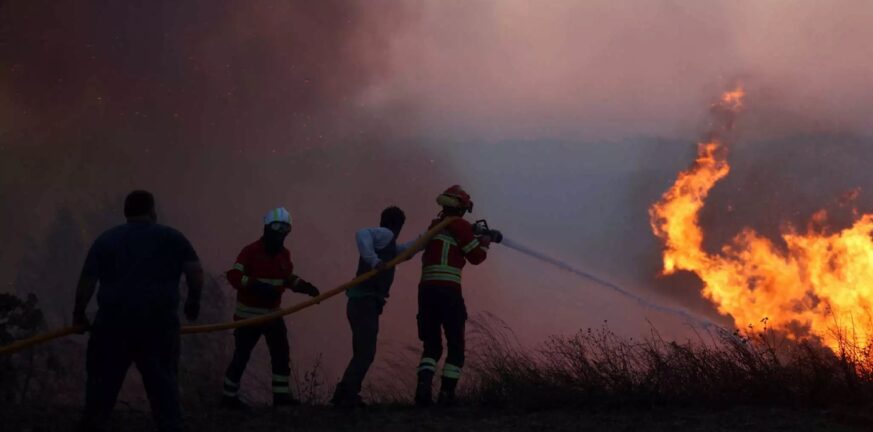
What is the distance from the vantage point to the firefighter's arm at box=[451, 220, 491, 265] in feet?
28.1

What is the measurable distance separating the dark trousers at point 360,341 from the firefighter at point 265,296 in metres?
0.56

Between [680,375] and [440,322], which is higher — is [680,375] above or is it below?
below

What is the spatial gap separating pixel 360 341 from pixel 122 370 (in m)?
2.59

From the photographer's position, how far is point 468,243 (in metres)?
8.59

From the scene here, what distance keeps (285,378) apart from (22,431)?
2.35 metres

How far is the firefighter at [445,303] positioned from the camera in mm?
8414

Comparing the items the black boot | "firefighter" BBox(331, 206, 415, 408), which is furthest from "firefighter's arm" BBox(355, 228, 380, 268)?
the black boot

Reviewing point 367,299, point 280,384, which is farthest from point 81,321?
point 367,299

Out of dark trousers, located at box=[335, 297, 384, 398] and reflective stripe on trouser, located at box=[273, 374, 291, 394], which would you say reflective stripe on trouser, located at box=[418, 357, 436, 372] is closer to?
dark trousers, located at box=[335, 297, 384, 398]

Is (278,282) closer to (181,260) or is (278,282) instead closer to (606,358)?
(181,260)

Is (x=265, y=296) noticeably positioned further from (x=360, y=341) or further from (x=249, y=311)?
(x=360, y=341)

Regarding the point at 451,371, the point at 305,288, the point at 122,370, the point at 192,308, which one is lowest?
the point at 122,370

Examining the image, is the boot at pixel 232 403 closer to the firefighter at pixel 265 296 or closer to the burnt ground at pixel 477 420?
the firefighter at pixel 265 296

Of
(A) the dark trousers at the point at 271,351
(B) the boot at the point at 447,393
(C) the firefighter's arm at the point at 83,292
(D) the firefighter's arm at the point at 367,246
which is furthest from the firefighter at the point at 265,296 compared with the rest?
(C) the firefighter's arm at the point at 83,292
